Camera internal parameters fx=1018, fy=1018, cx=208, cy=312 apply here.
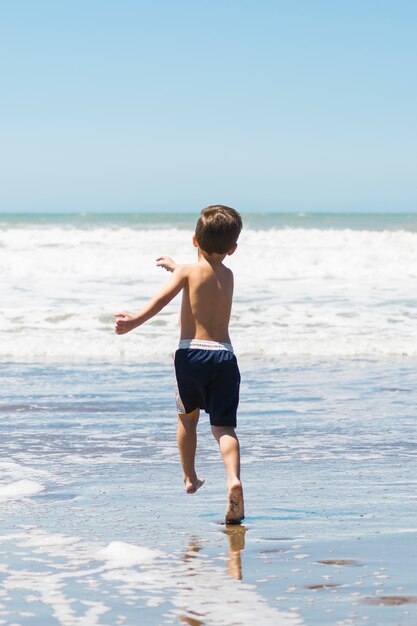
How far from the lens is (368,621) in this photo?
279 cm

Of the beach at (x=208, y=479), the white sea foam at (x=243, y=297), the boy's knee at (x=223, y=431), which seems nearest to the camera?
the beach at (x=208, y=479)

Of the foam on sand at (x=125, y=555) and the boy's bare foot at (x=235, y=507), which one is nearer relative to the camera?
the foam on sand at (x=125, y=555)

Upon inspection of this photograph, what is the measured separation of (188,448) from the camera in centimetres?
433

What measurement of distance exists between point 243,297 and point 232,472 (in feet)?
35.4

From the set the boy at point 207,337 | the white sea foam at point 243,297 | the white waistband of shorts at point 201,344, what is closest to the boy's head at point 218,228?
the boy at point 207,337

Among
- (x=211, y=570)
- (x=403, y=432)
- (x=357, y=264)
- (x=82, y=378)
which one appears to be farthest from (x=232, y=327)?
(x=357, y=264)

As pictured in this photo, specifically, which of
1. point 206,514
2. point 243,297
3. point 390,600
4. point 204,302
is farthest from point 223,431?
point 243,297

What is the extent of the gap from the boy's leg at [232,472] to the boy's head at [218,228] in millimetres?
765

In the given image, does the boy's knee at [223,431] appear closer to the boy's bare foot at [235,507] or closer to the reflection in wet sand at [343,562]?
the boy's bare foot at [235,507]

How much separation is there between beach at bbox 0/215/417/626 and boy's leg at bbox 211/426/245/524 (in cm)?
7

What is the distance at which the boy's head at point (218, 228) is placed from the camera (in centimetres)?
420

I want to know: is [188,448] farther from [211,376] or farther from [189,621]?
[189,621]

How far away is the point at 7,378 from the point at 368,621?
6.10 meters

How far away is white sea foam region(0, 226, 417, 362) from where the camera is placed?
10.6m
